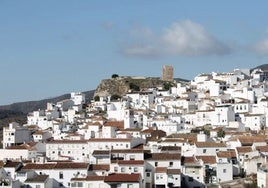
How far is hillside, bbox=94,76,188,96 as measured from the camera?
8719 centimetres

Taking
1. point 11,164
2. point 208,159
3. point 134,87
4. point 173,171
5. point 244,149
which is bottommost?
point 173,171

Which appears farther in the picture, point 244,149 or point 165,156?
point 244,149

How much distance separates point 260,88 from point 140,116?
1627cm

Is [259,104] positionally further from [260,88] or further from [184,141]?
[184,141]

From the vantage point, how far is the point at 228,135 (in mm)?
47438

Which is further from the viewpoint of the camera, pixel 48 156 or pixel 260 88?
pixel 260 88

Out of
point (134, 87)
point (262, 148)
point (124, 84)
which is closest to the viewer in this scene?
point (262, 148)

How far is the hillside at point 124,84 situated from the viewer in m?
87.2

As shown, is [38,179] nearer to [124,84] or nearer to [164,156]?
[164,156]

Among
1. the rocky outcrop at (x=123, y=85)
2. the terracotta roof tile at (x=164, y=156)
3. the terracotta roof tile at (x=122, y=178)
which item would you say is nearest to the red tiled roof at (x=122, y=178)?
the terracotta roof tile at (x=122, y=178)

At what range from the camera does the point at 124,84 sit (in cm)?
8850

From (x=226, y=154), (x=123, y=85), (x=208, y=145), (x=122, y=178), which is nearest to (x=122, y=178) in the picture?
(x=122, y=178)

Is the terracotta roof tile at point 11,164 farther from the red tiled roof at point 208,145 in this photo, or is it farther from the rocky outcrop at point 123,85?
the rocky outcrop at point 123,85

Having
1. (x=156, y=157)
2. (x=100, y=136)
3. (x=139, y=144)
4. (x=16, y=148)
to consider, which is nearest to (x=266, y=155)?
(x=156, y=157)
